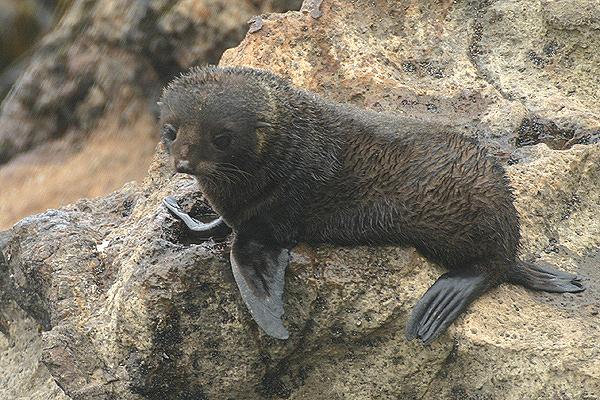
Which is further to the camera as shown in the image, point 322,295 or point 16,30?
point 16,30

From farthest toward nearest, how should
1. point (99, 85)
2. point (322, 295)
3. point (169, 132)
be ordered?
point (99, 85)
point (322, 295)
point (169, 132)

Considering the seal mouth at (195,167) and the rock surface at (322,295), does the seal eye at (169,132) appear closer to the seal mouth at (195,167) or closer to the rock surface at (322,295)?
the seal mouth at (195,167)

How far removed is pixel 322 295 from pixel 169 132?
1.42 meters

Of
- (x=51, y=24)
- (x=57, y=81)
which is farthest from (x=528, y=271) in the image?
(x=51, y=24)

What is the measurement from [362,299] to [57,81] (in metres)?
7.98

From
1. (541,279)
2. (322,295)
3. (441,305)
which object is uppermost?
(322,295)

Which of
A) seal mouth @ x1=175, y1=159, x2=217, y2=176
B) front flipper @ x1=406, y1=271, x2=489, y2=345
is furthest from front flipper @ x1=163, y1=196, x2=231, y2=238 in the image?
front flipper @ x1=406, y1=271, x2=489, y2=345

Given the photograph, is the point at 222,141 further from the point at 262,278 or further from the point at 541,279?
the point at 541,279

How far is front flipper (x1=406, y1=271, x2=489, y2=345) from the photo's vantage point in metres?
3.64

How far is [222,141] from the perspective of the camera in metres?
3.46

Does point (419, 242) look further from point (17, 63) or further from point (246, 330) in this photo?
point (17, 63)

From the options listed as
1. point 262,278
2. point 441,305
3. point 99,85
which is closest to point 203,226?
point 262,278

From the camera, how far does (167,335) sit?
367cm

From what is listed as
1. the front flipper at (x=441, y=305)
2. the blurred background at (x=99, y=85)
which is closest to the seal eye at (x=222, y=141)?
the front flipper at (x=441, y=305)
